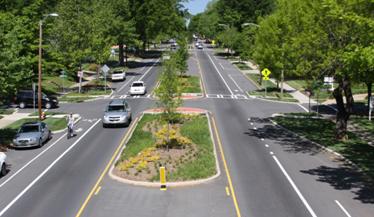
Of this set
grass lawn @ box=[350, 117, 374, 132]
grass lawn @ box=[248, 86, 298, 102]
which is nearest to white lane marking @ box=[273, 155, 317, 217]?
grass lawn @ box=[350, 117, 374, 132]

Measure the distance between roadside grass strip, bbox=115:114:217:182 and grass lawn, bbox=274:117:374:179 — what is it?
6.94 m

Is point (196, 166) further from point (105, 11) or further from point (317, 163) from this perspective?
point (105, 11)

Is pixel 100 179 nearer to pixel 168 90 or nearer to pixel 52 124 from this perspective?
pixel 168 90

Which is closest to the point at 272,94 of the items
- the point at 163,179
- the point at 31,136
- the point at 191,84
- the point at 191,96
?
the point at 191,96

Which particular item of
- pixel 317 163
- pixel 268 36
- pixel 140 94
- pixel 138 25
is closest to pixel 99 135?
pixel 317 163

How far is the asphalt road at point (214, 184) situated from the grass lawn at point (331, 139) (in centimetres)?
110

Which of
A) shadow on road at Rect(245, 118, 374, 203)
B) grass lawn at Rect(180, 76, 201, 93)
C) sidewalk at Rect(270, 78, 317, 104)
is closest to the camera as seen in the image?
shadow on road at Rect(245, 118, 374, 203)

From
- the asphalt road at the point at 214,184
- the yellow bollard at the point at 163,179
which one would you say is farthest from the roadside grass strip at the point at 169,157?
the yellow bollard at the point at 163,179

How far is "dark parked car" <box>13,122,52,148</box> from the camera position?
33500mm

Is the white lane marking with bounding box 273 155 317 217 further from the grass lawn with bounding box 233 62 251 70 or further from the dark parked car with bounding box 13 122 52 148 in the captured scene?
the grass lawn with bounding box 233 62 251 70

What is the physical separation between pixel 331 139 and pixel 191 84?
3396cm

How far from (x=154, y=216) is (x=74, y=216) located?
9.29 ft

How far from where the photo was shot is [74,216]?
1998cm

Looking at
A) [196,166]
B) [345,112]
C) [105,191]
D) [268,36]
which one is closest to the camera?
[105,191]
